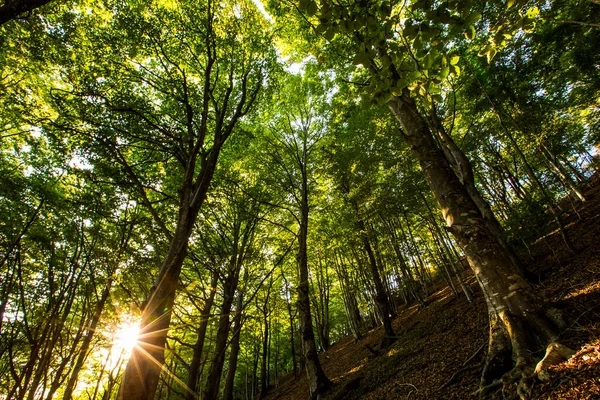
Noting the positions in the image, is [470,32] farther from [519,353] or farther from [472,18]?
[519,353]

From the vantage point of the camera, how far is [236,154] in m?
8.18

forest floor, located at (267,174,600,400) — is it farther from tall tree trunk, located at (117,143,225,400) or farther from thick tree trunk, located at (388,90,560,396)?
tall tree trunk, located at (117,143,225,400)

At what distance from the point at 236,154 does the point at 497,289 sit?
745cm

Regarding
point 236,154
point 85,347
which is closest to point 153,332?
point 236,154

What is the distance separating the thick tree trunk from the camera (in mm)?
2629

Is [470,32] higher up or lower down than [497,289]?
higher up

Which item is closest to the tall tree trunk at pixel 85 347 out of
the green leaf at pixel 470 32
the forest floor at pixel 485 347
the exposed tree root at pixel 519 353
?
the forest floor at pixel 485 347

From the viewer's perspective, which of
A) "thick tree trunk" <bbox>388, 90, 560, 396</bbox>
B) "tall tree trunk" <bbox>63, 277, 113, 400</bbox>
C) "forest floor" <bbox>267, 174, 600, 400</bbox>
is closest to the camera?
"forest floor" <bbox>267, 174, 600, 400</bbox>

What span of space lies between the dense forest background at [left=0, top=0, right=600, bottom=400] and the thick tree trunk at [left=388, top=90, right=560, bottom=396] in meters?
0.02

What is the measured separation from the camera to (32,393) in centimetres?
653

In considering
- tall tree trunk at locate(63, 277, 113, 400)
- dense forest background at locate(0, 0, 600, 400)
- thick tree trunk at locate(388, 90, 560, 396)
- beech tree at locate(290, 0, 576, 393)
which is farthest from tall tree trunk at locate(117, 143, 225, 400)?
tall tree trunk at locate(63, 277, 113, 400)

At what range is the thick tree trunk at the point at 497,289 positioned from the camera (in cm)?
263

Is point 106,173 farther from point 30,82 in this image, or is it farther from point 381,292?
point 381,292

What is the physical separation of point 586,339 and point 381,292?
27.0 ft
